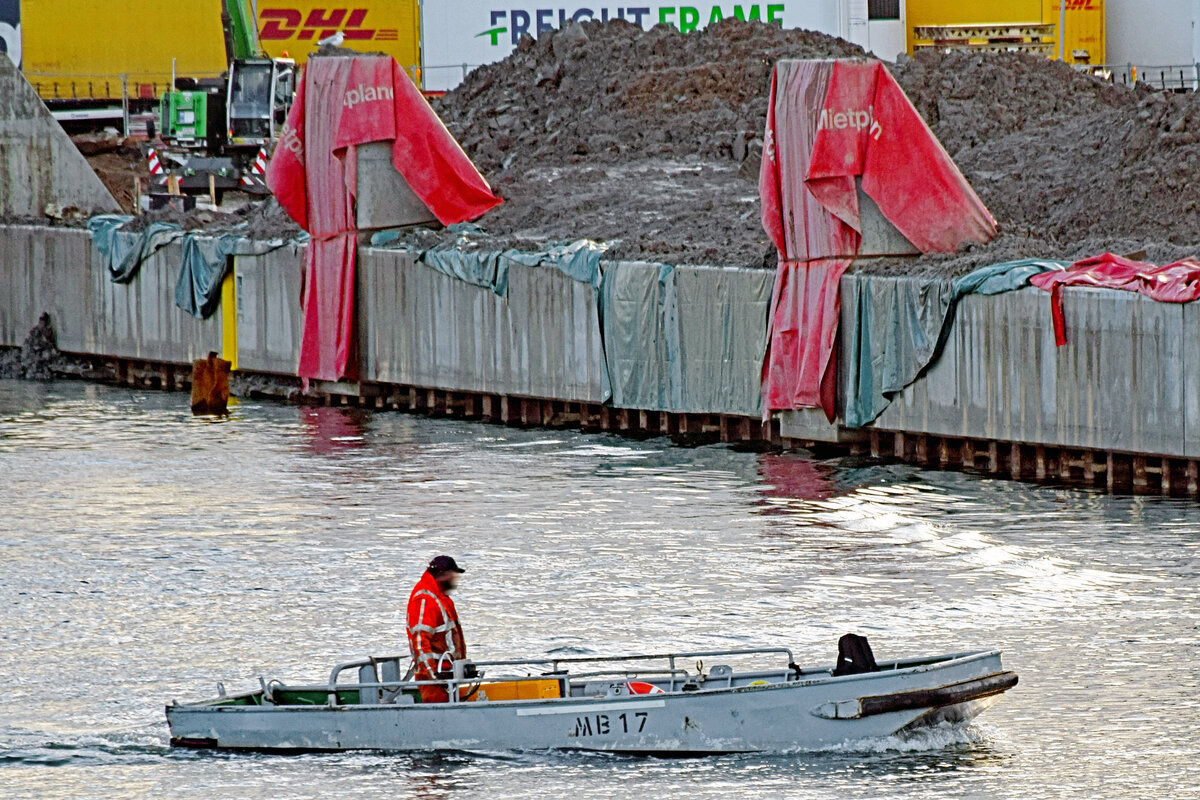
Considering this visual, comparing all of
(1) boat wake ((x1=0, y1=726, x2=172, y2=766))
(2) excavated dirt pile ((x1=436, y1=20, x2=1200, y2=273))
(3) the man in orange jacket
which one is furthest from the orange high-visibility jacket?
(2) excavated dirt pile ((x1=436, y1=20, x2=1200, y2=273))

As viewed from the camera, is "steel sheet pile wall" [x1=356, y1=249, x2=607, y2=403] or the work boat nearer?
the work boat

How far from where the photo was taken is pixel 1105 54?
63.2m

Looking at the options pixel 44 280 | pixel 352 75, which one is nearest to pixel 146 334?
pixel 44 280

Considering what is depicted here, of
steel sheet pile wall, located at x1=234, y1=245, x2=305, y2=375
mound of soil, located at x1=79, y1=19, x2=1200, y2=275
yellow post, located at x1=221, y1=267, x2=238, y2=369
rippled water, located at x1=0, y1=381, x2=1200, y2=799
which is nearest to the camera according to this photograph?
rippled water, located at x1=0, y1=381, x2=1200, y2=799

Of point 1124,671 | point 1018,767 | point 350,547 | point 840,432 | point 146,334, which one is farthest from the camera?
point 146,334

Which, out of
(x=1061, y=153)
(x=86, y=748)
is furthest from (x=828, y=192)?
(x=86, y=748)

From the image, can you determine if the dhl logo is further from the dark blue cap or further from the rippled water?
the dark blue cap

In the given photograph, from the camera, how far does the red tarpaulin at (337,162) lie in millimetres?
39562

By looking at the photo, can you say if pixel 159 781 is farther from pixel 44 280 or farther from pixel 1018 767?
pixel 44 280

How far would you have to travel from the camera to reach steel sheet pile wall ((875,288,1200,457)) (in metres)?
28.3

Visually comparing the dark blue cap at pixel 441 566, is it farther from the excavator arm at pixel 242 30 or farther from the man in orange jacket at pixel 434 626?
the excavator arm at pixel 242 30

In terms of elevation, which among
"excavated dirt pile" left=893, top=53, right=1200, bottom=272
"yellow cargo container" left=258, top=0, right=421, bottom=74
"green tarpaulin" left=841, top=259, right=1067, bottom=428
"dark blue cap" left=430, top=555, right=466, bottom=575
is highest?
"yellow cargo container" left=258, top=0, right=421, bottom=74

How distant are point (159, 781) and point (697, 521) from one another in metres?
11.7

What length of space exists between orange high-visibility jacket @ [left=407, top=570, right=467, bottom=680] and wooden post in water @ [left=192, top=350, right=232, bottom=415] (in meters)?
21.8
